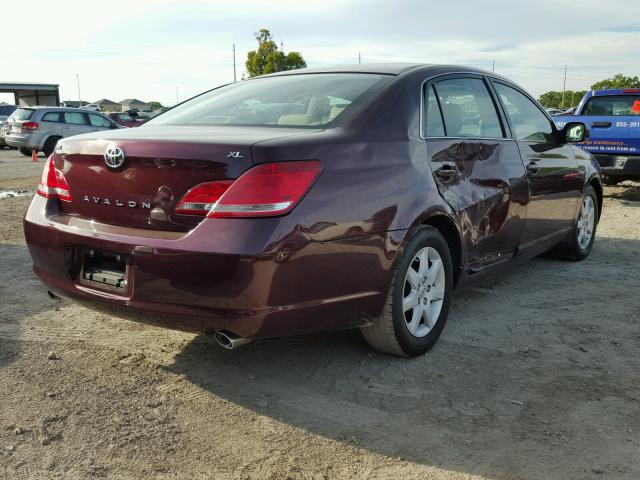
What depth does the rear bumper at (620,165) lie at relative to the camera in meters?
9.10

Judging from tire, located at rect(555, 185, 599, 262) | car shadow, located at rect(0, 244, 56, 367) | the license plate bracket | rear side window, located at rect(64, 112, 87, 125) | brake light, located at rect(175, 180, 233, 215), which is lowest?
car shadow, located at rect(0, 244, 56, 367)

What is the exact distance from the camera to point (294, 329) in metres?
2.78

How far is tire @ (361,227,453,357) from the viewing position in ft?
10.4

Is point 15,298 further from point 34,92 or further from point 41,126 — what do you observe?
point 34,92

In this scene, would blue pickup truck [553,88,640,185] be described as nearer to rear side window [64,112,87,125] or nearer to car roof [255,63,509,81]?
car roof [255,63,509,81]

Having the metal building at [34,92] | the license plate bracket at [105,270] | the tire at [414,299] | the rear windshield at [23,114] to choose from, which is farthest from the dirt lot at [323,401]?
the metal building at [34,92]

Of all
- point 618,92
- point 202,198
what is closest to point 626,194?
point 618,92

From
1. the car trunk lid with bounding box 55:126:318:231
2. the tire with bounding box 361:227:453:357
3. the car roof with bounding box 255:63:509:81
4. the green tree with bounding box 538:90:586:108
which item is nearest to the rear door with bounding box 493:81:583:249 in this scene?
the car roof with bounding box 255:63:509:81

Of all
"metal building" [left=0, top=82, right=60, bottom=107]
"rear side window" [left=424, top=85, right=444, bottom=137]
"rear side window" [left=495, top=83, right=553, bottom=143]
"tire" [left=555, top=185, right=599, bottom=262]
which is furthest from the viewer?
"metal building" [left=0, top=82, right=60, bottom=107]

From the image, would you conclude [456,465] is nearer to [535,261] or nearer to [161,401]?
[161,401]

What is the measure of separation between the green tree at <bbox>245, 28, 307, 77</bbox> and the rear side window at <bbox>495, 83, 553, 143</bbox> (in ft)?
153

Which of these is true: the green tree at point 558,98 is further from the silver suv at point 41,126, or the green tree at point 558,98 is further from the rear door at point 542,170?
the rear door at point 542,170

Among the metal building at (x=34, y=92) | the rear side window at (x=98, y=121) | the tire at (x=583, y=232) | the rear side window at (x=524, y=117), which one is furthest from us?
the metal building at (x=34, y=92)

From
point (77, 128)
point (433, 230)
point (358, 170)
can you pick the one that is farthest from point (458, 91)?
point (77, 128)
